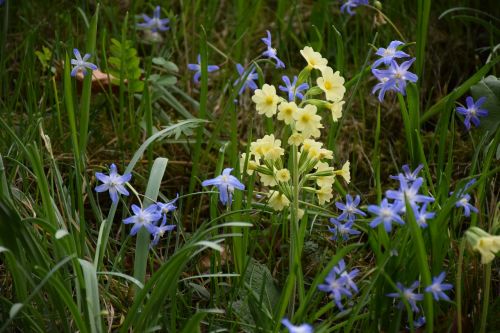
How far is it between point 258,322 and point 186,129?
925 mm

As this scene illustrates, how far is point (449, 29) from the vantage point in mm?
3145

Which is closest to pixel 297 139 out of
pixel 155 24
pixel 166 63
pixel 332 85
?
pixel 332 85

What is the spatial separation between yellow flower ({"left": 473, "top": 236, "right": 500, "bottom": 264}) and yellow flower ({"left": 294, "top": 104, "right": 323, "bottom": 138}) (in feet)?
1.43

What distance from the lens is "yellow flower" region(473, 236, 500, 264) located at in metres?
1.52

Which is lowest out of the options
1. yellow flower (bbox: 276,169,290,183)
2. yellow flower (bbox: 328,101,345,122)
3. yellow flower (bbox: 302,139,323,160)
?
yellow flower (bbox: 276,169,290,183)

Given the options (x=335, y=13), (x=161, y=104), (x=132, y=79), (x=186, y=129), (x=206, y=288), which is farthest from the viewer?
(x=335, y=13)

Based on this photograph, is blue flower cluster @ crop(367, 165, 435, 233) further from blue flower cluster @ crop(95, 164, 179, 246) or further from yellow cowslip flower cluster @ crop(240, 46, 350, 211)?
blue flower cluster @ crop(95, 164, 179, 246)

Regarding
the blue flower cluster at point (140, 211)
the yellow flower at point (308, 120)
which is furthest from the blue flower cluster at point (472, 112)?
the blue flower cluster at point (140, 211)

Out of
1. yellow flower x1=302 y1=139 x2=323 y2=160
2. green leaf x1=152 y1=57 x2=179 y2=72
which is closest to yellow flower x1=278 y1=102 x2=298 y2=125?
yellow flower x1=302 y1=139 x2=323 y2=160

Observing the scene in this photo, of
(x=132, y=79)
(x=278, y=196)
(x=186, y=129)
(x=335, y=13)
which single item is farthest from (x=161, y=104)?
(x=278, y=196)

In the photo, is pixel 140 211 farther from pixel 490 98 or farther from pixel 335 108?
pixel 490 98

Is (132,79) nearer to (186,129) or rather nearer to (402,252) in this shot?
(186,129)

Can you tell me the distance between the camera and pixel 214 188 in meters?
2.17

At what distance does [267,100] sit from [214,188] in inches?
19.3
